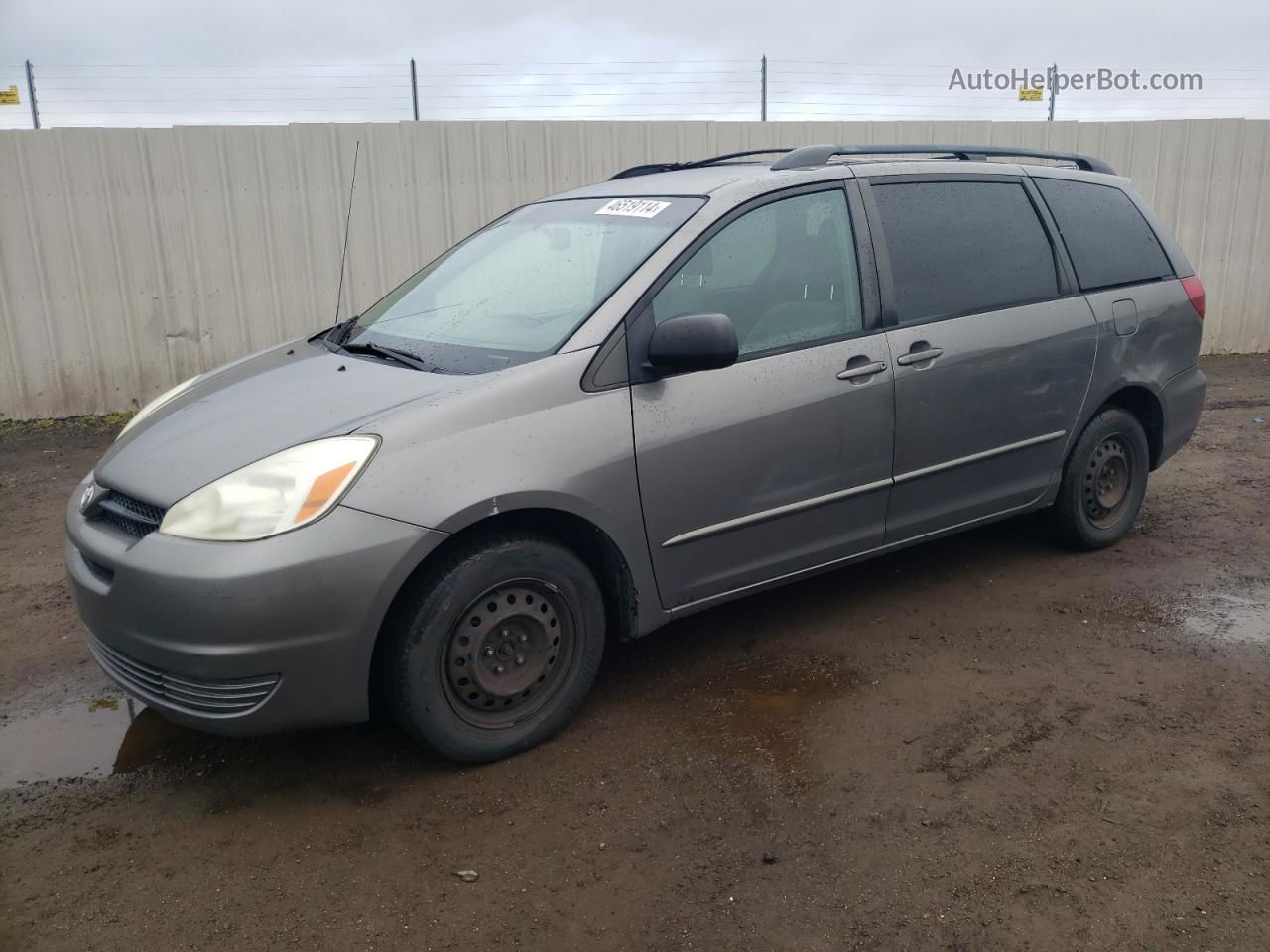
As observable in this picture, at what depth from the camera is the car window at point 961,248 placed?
4.05 meters

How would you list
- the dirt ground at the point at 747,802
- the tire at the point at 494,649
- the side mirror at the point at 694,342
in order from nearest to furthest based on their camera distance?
the dirt ground at the point at 747,802
the tire at the point at 494,649
the side mirror at the point at 694,342

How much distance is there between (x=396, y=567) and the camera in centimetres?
290

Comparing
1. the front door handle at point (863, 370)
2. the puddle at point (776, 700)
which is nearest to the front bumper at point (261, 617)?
the puddle at point (776, 700)

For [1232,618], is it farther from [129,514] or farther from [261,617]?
[129,514]

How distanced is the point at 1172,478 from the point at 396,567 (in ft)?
16.8

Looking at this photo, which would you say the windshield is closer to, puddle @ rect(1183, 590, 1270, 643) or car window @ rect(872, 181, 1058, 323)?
car window @ rect(872, 181, 1058, 323)

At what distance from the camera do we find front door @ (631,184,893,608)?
3.43m

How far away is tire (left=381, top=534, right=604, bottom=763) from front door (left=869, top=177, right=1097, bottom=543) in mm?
1421

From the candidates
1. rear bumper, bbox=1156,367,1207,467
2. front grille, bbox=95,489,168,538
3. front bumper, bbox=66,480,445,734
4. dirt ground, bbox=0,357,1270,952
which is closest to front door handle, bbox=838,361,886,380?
dirt ground, bbox=0,357,1270,952

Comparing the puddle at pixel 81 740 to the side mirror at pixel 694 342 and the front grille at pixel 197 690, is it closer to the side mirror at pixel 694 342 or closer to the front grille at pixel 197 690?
the front grille at pixel 197 690

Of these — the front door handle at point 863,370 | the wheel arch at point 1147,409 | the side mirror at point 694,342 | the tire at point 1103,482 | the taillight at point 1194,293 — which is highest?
the side mirror at point 694,342

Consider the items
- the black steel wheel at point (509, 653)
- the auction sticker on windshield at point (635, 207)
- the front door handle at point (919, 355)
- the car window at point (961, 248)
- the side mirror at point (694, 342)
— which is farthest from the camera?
the car window at point (961, 248)

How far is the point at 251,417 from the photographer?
3283 mm

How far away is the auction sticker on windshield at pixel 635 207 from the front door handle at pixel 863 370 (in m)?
0.87
